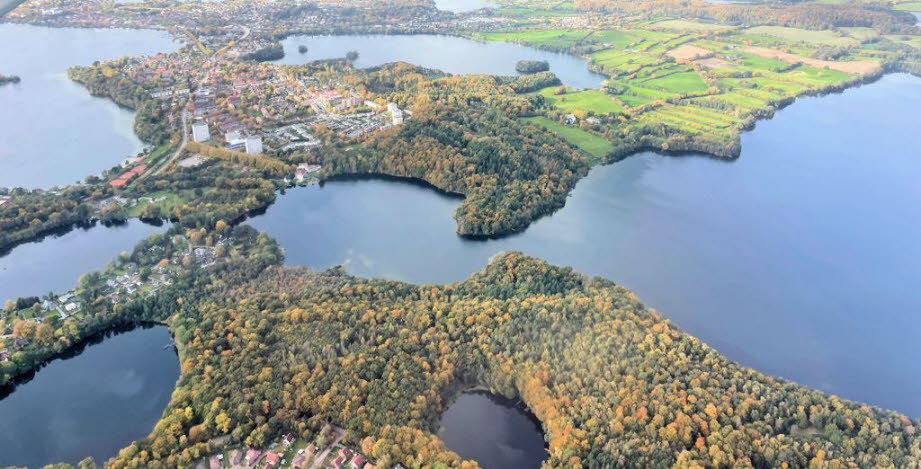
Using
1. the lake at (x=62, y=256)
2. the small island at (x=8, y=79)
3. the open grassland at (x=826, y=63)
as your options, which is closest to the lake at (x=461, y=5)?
the open grassland at (x=826, y=63)

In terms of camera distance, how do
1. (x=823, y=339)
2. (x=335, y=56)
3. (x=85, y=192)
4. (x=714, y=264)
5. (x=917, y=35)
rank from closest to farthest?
(x=823, y=339)
(x=714, y=264)
(x=85, y=192)
(x=335, y=56)
(x=917, y=35)

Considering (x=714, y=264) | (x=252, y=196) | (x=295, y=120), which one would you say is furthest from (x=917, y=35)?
(x=252, y=196)

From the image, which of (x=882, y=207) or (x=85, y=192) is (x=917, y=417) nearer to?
(x=882, y=207)

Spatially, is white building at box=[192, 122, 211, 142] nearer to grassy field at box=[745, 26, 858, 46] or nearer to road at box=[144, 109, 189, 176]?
road at box=[144, 109, 189, 176]

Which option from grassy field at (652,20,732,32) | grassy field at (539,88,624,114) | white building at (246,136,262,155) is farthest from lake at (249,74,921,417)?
grassy field at (652,20,732,32)

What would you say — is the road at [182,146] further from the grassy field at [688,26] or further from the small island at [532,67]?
the grassy field at [688,26]

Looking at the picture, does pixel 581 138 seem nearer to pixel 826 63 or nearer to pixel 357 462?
pixel 357 462

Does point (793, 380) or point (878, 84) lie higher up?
point (878, 84)
